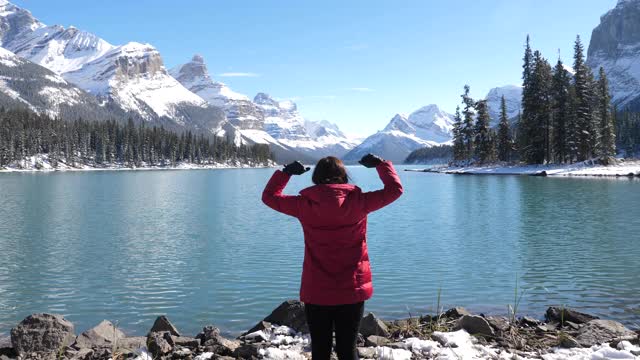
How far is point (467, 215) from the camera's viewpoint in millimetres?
40656

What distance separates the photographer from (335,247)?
6.23m

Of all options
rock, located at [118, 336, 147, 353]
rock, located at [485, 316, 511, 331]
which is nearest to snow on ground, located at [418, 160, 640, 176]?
rock, located at [485, 316, 511, 331]

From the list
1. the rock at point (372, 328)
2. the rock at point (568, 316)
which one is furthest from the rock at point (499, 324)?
the rock at point (372, 328)

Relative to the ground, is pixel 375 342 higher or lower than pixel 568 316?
higher

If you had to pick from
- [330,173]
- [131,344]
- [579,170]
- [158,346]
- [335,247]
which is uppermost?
[579,170]

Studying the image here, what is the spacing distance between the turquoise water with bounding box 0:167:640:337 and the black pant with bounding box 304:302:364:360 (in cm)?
800

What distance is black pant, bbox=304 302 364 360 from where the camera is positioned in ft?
20.4

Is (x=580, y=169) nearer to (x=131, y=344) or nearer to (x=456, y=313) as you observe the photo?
(x=456, y=313)

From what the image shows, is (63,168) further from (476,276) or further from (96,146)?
(476,276)

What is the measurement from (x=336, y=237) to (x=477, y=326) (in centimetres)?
603

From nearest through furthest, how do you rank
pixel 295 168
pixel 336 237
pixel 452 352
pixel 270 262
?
pixel 336 237
pixel 295 168
pixel 452 352
pixel 270 262

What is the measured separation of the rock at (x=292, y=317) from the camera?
38.1 ft

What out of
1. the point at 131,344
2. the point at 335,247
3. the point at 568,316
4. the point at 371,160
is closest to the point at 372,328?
the point at 131,344

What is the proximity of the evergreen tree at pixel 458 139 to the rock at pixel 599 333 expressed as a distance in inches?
4798
